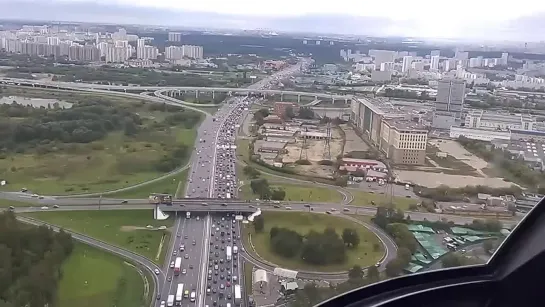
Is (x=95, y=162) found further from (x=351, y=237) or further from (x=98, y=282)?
(x=351, y=237)

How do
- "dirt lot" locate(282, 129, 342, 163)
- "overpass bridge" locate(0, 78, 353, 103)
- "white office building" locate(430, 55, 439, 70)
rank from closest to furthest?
"dirt lot" locate(282, 129, 342, 163), "overpass bridge" locate(0, 78, 353, 103), "white office building" locate(430, 55, 439, 70)

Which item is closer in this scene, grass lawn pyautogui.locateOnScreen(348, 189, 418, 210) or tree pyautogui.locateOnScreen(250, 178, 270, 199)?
grass lawn pyautogui.locateOnScreen(348, 189, 418, 210)

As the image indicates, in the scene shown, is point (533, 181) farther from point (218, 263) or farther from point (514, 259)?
point (514, 259)

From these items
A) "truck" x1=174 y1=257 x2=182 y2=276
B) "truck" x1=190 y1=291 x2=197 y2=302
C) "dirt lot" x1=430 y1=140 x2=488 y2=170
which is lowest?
"truck" x1=190 y1=291 x2=197 y2=302

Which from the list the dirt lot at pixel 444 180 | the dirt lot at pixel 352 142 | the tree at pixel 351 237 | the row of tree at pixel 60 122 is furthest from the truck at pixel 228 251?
the row of tree at pixel 60 122

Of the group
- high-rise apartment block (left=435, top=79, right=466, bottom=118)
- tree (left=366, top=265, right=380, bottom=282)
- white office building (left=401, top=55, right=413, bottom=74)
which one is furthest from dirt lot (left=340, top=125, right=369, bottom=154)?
white office building (left=401, top=55, right=413, bottom=74)

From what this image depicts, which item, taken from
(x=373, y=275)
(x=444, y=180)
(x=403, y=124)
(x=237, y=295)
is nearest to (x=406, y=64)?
(x=403, y=124)

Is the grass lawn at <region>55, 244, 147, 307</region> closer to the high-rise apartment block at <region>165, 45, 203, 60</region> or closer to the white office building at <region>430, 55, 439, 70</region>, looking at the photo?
the white office building at <region>430, 55, 439, 70</region>

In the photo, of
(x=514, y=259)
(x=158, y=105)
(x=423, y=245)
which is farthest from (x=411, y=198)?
(x=158, y=105)
